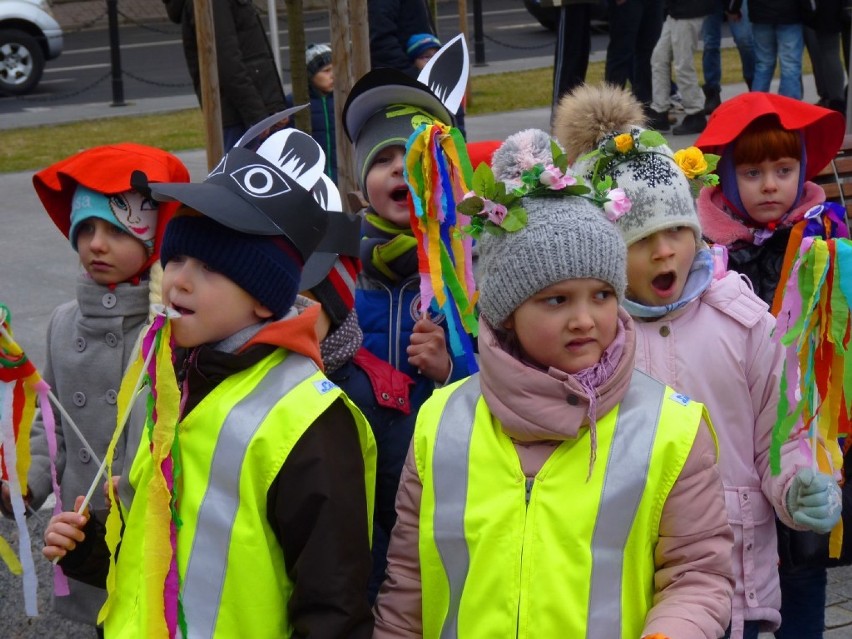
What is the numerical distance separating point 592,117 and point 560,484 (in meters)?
1.23

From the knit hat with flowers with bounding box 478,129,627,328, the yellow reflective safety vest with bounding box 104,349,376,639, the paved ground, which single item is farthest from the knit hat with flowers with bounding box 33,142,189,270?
the paved ground

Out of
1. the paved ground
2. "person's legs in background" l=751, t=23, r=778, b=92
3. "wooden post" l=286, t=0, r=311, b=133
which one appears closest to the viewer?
the paved ground

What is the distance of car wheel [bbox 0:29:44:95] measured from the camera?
688 inches

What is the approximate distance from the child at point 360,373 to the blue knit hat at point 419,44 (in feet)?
15.3

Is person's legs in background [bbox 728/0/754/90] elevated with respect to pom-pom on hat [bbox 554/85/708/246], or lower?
lower

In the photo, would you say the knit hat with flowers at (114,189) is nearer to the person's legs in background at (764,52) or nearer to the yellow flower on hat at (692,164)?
the yellow flower on hat at (692,164)

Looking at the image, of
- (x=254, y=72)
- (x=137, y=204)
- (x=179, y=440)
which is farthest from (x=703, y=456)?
(x=254, y=72)

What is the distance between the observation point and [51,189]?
3.35 metres

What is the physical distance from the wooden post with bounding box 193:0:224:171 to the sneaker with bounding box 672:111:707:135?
244 inches

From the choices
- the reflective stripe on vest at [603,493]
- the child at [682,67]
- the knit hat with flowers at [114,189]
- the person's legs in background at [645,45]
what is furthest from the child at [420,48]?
the reflective stripe on vest at [603,493]

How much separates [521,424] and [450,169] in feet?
3.29

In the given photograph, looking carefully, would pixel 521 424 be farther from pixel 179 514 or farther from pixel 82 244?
pixel 82 244

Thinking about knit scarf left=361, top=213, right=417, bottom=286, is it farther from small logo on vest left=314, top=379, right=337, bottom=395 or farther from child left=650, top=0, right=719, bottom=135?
child left=650, top=0, right=719, bottom=135

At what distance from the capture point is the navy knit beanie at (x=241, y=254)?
8.46 feet
